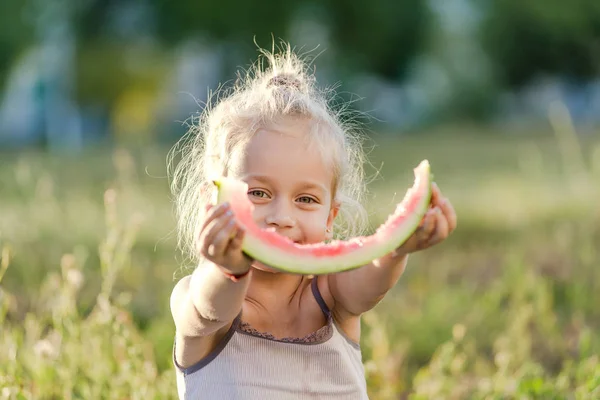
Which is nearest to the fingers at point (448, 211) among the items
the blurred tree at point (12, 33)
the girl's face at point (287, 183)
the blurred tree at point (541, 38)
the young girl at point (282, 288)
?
the young girl at point (282, 288)

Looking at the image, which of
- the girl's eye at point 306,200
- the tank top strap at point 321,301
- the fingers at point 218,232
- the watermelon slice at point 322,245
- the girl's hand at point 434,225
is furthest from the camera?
the tank top strap at point 321,301

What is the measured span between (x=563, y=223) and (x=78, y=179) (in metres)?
7.80

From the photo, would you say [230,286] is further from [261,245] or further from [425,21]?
[425,21]

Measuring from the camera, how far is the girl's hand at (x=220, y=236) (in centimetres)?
211

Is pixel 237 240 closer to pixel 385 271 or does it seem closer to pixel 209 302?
pixel 209 302

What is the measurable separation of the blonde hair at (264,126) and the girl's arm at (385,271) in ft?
1.02

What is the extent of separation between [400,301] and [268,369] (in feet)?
9.59

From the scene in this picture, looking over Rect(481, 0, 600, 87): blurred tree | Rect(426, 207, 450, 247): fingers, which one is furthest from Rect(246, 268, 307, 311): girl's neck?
Rect(481, 0, 600, 87): blurred tree

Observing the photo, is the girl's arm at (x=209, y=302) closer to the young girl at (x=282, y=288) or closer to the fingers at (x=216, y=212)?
the young girl at (x=282, y=288)

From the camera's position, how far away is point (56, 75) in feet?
122

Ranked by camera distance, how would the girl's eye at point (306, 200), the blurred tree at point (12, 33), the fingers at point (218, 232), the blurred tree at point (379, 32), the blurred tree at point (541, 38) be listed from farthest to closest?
the blurred tree at point (541, 38), the blurred tree at point (379, 32), the blurred tree at point (12, 33), the girl's eye at point (306, 200), the fingers at point (218, 232)

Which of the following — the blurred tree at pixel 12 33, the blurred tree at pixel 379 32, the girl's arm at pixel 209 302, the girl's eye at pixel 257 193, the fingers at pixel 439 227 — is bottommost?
the girl's arm at pixel 209 302

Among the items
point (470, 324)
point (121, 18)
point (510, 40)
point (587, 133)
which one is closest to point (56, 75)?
point (121, 18)

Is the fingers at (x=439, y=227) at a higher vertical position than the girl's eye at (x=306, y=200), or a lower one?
lower
